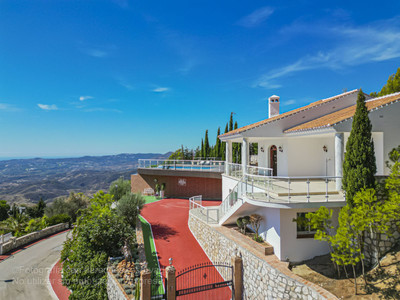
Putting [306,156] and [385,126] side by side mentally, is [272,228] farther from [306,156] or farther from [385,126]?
[385,126]

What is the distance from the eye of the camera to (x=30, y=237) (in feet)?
64.2

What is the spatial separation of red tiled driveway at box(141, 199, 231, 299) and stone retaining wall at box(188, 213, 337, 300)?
89cm

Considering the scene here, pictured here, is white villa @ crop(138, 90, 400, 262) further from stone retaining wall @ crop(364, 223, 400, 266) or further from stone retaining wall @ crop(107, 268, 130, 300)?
stone retaining wall @ crop(107, 268, 130, 300)

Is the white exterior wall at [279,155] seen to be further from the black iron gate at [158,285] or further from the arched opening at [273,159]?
the black iron gate at [158,285]

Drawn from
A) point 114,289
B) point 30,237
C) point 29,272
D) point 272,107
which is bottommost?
point 29,272

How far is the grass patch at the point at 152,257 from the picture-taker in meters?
9.43

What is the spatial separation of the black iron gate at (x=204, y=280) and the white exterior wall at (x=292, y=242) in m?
2.45

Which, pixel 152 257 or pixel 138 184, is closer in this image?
pixel 152 257

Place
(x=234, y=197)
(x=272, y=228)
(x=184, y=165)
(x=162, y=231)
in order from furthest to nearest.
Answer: (x=184, y=165)
(x=162, y=231)
(x=234, y=197)
(x=272, y=228)

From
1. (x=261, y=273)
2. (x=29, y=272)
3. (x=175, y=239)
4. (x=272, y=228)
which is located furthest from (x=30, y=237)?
(x=272, y=228)

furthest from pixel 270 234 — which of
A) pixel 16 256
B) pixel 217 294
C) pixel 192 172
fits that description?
pixel 16 256

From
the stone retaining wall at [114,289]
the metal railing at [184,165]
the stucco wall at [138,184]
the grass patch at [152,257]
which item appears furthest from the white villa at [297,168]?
the stucco wall at [138,184]

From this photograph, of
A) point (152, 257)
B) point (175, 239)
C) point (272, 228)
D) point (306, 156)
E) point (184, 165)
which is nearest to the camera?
point (272, 228)

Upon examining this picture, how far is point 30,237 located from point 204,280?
1694 centimetres
